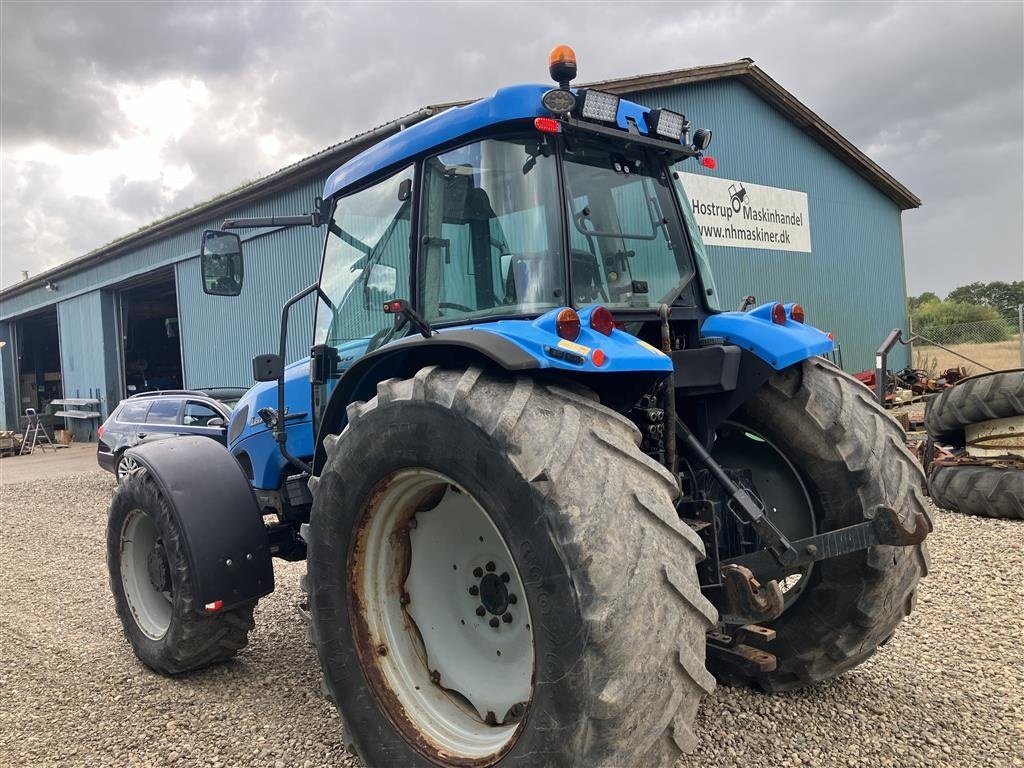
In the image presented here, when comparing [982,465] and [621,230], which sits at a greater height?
[621,230]

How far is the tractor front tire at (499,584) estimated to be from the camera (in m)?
2.08

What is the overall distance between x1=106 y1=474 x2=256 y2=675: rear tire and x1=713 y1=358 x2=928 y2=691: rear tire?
260 centimetres

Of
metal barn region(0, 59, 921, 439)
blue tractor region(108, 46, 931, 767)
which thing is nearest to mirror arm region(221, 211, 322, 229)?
blue tractor region(108, 46, 931, 767)

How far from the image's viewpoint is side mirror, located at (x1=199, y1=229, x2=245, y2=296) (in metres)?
4.16

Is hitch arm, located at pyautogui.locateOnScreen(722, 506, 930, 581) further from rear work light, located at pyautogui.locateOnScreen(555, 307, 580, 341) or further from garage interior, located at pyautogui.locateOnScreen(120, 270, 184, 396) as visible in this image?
garage interior, located at pyautogui.locateOnScreen(120, 270, 184, 396)

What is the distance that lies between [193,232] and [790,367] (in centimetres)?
1780

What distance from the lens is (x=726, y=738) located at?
10.1ft

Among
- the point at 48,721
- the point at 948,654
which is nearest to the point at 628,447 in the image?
the point at 948,654

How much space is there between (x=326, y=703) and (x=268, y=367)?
1.66 metres

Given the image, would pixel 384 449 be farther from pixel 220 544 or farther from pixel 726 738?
pixel 726 738

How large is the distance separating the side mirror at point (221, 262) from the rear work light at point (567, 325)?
233 centimetres

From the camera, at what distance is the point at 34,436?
22.2 metres

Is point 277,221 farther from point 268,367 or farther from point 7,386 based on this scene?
point 7,386

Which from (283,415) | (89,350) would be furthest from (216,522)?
(89,350)
